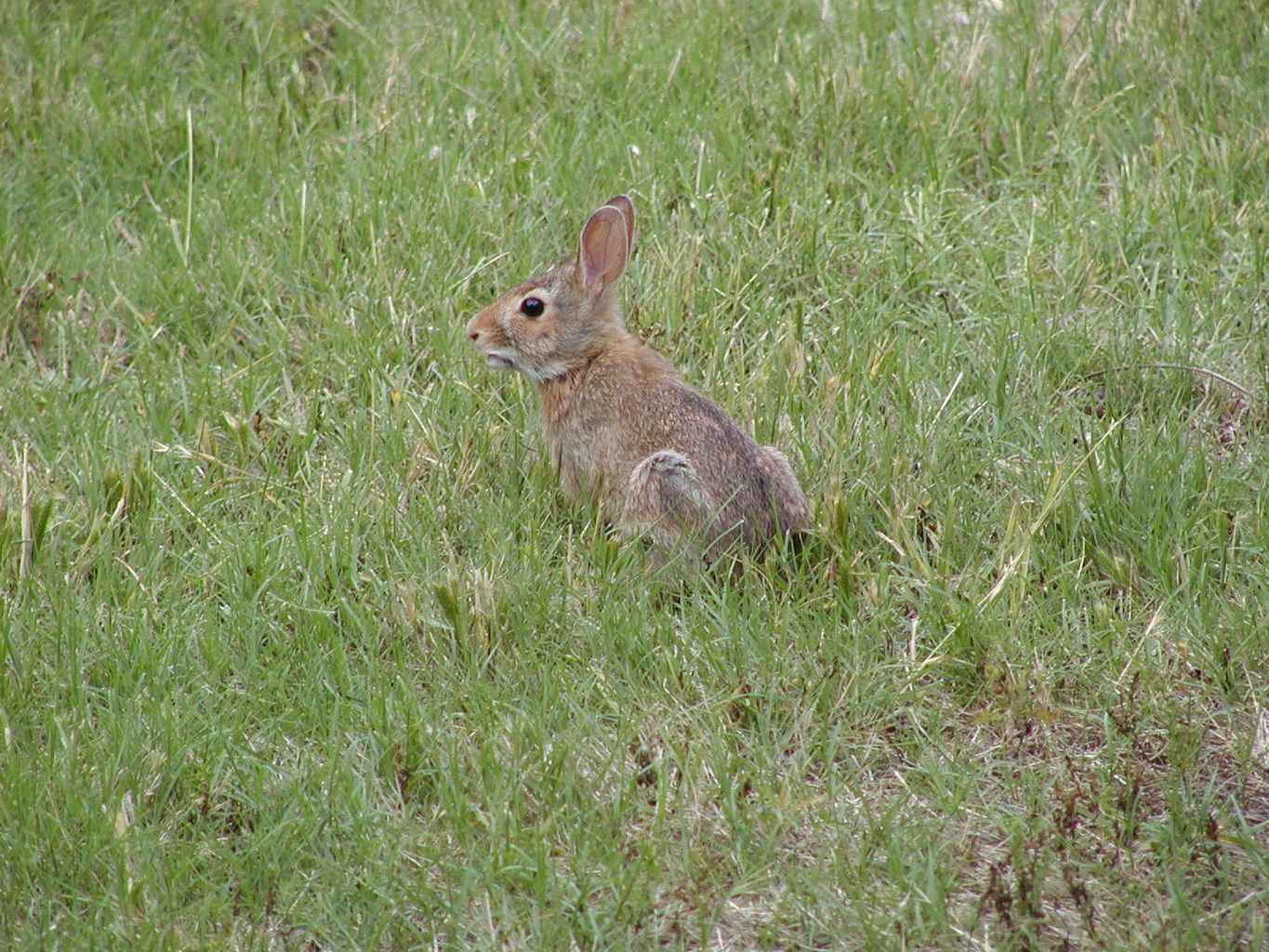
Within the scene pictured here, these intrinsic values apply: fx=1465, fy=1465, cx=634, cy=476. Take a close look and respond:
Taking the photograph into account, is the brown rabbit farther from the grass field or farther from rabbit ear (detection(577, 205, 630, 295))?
the grass field

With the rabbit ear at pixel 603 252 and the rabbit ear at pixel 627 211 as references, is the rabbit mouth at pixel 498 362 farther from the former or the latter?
the rabbit ear at pixel 627 211

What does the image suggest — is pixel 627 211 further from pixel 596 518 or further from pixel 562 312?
pixel 596 518

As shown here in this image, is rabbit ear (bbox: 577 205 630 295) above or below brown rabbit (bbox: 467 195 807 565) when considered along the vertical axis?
above

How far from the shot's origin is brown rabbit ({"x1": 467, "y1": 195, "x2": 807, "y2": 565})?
471 cm

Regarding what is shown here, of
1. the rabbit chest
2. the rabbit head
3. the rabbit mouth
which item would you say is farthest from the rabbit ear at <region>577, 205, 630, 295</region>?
the rabbit mouth

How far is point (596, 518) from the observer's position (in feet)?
16.1

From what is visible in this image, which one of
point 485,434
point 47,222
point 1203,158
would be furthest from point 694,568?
point 47,222

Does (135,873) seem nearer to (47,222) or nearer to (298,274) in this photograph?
(298,274)

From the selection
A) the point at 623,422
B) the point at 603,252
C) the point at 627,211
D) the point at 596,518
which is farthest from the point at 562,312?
the point at 596,518

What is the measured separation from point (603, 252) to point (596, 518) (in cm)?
111

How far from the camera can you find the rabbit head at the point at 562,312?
5.37 metres

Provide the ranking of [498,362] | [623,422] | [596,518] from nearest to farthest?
[596,518]
[623,422]
[498,362]

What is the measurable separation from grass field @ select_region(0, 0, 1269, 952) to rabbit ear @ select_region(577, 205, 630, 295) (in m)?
0.44

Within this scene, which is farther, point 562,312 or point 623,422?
point 562,312
